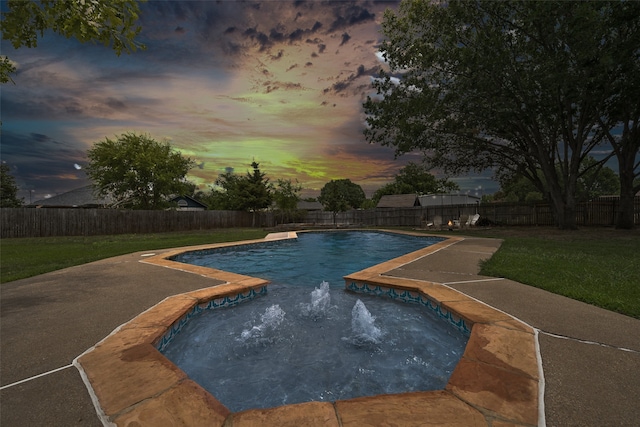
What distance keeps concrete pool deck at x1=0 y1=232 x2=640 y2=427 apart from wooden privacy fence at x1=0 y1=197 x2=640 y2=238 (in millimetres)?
14941

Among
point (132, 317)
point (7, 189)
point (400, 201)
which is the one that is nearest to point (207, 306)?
point (132, 317)

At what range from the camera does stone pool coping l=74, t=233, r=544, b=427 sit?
1.45m

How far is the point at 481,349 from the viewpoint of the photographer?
215 centimetres

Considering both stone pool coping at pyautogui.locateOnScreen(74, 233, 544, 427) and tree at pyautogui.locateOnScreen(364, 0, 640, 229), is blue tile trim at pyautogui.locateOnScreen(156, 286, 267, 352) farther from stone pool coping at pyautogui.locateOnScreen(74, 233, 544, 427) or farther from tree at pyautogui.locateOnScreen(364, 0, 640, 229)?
tree at pyautogui.locateOnScreen(364, 0, 640, 229)

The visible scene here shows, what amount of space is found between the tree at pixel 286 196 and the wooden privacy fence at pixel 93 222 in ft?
25.2

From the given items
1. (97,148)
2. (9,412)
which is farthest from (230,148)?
(9,412)

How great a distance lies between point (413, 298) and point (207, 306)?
2.96 meters

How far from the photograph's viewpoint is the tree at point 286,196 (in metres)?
29.5

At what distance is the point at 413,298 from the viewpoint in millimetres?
4129

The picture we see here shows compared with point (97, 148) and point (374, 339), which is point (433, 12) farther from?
point (97, 148)

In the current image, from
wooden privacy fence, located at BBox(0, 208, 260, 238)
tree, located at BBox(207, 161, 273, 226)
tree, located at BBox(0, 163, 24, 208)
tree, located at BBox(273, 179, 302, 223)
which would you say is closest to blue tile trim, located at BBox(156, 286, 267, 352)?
wooden privacy fence, located at BBox(0, 208, 260, 238)

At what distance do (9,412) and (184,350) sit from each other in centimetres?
146

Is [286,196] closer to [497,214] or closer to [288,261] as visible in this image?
[497,214]

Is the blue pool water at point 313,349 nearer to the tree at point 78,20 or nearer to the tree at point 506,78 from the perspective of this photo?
the tree at point 78,20
